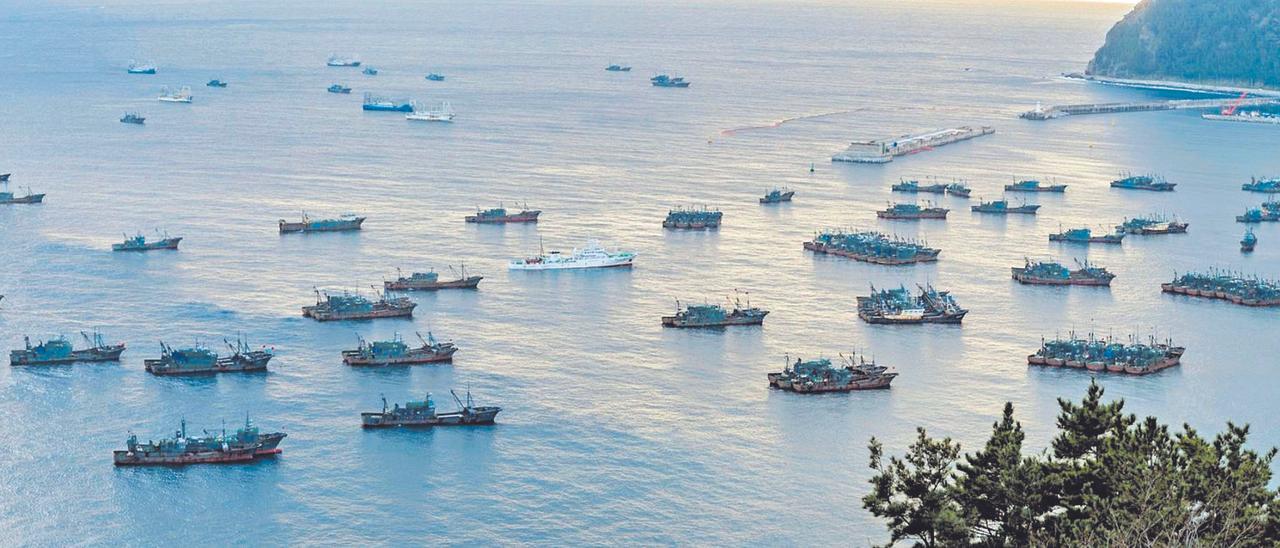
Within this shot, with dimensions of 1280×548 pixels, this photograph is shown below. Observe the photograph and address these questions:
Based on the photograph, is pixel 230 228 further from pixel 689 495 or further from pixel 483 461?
pixel 689 495

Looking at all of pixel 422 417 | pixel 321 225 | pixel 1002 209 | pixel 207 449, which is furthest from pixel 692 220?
pixel 207 449

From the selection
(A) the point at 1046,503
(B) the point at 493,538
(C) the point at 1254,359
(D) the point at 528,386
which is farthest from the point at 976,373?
(A) the point at 1046,503

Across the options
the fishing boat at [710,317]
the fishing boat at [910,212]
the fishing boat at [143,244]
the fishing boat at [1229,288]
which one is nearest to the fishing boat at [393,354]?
the fishing boat at [710,317]

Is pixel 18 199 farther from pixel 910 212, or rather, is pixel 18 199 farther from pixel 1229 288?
pixel 1229 288

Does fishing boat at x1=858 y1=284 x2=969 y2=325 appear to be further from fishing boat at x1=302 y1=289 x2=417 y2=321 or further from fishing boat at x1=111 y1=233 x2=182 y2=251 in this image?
fishing boat at x1=111 y1=233 x2=182 y2=251

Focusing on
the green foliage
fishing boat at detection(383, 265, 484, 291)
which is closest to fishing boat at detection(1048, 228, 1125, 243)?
fishing boat at detection(383, 265, 484, 291)

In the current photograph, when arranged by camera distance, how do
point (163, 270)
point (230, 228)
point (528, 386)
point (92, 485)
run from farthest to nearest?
point (230, 228) → point (163, 270) → point (528, 386) → point (92, 485)
